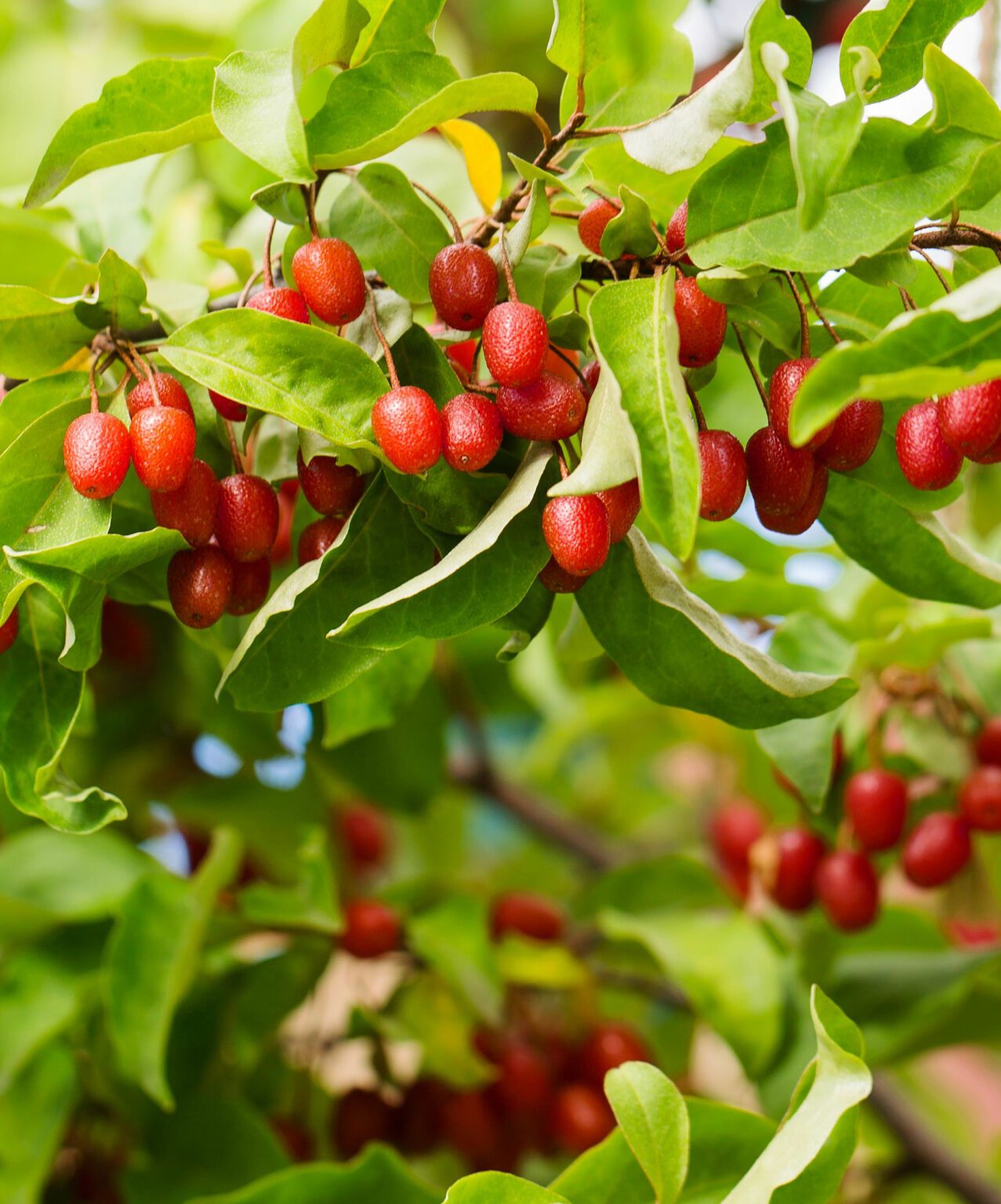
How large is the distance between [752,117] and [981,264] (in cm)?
13

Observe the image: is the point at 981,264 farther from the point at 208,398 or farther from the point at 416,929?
the point at 416,929

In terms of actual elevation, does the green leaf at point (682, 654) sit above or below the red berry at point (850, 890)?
above

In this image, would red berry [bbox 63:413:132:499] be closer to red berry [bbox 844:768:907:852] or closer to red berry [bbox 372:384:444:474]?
red berry [bbox 372:384:444:474]

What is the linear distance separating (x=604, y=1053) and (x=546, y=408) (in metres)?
0.85

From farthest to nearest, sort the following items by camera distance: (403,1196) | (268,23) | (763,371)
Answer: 1. (268,23)
2. (403,1196)
3. (763,371)

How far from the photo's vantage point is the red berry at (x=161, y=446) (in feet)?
1.75

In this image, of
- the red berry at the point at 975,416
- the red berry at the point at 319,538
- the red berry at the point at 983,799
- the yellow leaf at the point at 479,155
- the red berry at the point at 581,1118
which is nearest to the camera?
the red berry at the point at 975,416

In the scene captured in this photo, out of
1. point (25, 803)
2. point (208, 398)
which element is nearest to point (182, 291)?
point (208, 398)

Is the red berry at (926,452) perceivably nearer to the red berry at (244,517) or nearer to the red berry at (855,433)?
the red berry at (855,433)

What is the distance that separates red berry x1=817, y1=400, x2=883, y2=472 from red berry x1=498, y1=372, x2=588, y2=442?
11 centimetres

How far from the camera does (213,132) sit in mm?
602

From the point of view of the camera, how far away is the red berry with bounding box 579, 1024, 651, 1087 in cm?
121

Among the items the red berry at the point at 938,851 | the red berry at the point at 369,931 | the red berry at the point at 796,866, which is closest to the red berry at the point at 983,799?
the red berry at the point at 938,851

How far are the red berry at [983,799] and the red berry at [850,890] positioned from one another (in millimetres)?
88
